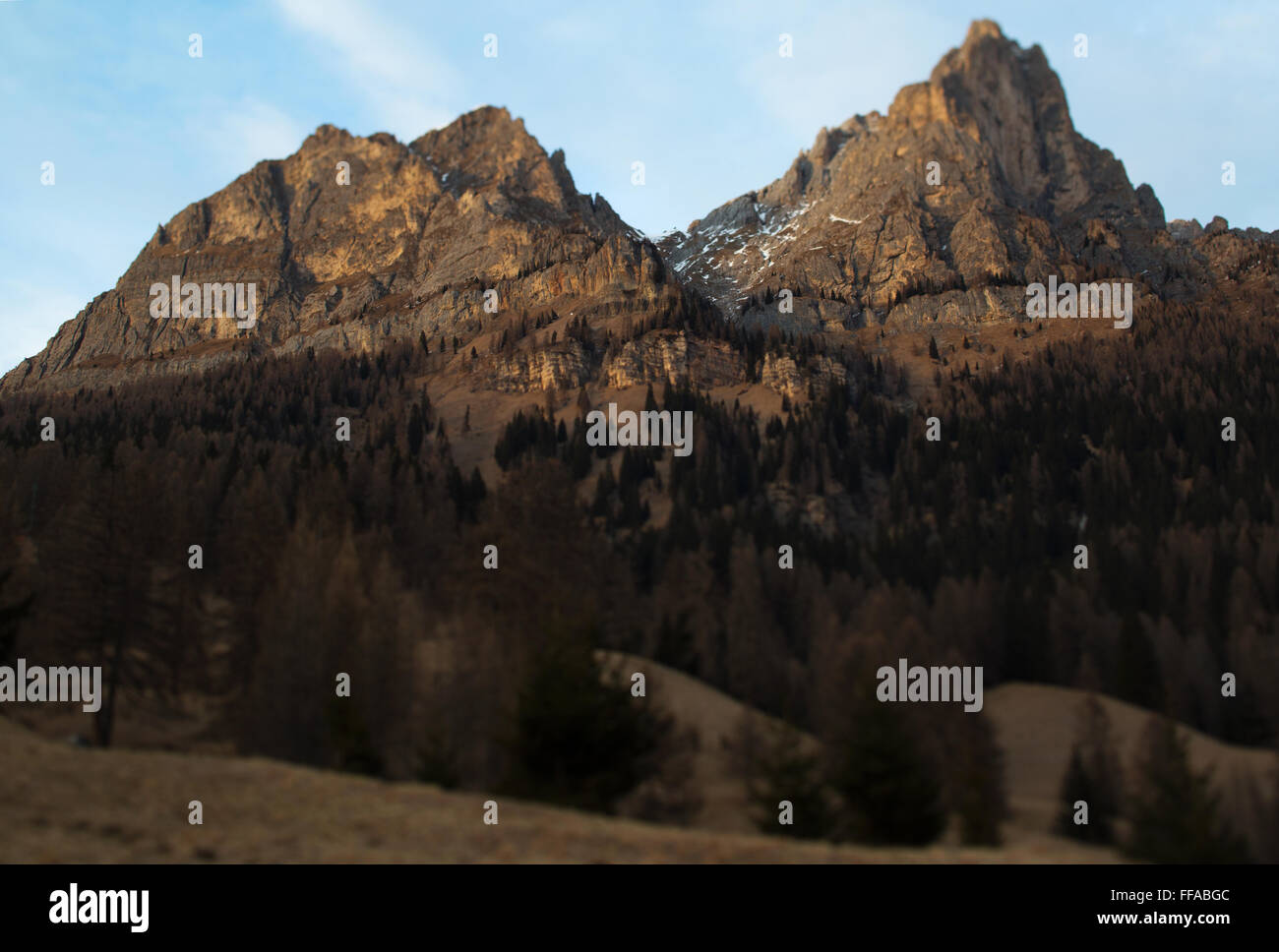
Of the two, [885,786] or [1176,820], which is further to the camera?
[885,786]

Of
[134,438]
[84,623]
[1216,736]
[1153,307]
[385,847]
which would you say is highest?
[1153,307]

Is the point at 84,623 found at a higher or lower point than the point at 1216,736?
higher

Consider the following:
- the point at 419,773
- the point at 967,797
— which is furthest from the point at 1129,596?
the point at 419,773

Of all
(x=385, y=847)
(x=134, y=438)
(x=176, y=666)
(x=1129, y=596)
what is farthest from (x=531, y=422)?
(x=385, y=847)

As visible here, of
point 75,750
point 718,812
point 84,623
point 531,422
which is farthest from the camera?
point 531,422

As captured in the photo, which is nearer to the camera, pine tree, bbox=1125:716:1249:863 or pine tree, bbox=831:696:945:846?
pine tree, bbox=1125:716:1249:863

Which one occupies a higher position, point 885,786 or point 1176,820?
point 885,786

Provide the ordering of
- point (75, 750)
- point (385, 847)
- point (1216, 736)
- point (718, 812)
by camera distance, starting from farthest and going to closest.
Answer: point (1216, 736)
point (718, 812)
point (75, 750)
point (385, 847)

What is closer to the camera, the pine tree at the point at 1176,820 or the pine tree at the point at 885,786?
the pine tree at the point at 1176,820

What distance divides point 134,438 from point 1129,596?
113 meters

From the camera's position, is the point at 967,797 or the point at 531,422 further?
the point at 531,422

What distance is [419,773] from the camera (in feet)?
102

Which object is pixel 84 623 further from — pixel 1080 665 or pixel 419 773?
pixel 1080 665
